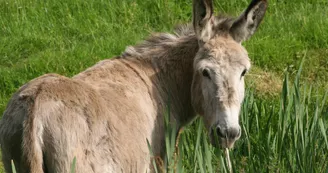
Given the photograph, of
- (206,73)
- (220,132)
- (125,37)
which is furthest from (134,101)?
(125,37)

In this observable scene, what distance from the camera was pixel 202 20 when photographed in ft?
20.2

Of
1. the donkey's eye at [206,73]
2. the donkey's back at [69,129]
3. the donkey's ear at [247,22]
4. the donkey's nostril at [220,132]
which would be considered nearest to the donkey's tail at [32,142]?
the donkey's back at [69,129]

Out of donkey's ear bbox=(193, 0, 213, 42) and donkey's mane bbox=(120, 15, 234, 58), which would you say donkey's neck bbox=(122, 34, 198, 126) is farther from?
donkey's ear bbox=(193, 0, 213, 42)

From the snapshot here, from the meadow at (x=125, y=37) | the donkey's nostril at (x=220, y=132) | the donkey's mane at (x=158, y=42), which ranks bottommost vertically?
the meadow at (x=125, y=37)

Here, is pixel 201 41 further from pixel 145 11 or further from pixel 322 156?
pixel 145 11

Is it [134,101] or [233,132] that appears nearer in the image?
[233,132]

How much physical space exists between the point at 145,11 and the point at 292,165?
5.37 meters

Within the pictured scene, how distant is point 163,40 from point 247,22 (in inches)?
28.1

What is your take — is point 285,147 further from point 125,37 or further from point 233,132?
point 125,37

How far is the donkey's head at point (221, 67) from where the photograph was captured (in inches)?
222

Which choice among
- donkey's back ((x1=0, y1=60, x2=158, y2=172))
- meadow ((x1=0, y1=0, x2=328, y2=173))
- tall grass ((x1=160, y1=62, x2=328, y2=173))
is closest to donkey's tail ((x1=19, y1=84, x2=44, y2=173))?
donkey's back ((x1=0, y1=60, x2=158, y2=172))

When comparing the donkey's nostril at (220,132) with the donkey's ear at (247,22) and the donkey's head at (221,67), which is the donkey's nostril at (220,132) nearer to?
the donkey's head at (221,67)

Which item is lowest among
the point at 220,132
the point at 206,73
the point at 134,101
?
the point at 220,132

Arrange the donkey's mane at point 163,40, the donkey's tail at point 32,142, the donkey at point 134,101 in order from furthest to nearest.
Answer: the donkey's mane at point 163,40 → the donkey at point 134,101 → the donkey's tail at point 32,142
